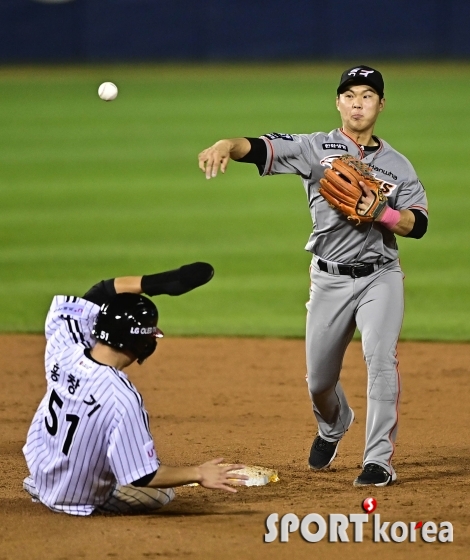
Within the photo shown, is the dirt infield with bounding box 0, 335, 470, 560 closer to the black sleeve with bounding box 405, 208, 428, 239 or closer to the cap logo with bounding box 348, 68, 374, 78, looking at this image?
the black sleeve with bounding box 405, 208, 428, 239

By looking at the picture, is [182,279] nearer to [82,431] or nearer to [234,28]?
[82,431]

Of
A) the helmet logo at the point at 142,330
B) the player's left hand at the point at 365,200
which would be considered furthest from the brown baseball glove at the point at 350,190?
the helmet logo at the point at 142,330

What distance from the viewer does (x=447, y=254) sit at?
1214cm

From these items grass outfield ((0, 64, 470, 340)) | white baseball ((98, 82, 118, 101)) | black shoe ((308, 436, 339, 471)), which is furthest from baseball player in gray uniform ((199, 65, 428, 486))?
grass outfield ((0, 64, 470, 340))

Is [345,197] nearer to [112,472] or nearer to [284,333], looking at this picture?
[112,472]

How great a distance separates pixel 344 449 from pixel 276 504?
1.30 meters

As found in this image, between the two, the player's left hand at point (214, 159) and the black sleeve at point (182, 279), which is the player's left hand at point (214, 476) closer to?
the black sleeve at point (182, 279)

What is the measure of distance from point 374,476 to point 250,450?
1.00m

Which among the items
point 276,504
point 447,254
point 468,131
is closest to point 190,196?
point 447,254

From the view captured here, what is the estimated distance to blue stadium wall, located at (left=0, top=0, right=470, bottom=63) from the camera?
26859 millimetres

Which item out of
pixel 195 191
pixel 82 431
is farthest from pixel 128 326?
pixel 195 191

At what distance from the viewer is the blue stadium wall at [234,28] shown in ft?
88.1

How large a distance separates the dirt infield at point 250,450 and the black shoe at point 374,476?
Result: 1.9 inches

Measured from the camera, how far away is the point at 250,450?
5.83 metres
